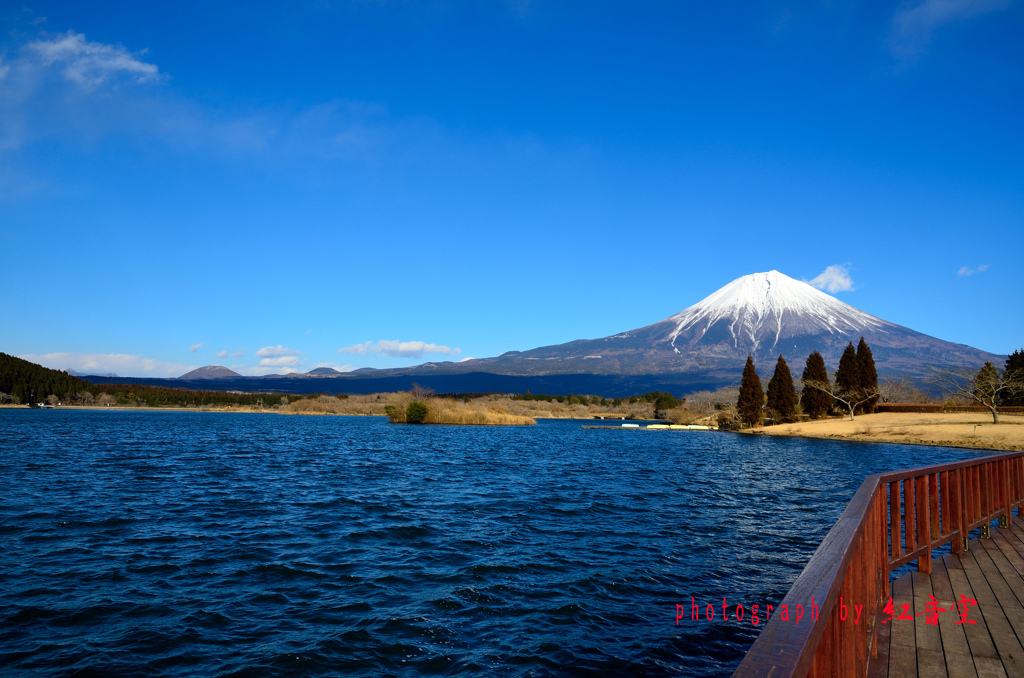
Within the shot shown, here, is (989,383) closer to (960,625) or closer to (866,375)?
(866,375)

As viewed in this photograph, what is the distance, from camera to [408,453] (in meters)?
36.2

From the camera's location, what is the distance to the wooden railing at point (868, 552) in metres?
2.10

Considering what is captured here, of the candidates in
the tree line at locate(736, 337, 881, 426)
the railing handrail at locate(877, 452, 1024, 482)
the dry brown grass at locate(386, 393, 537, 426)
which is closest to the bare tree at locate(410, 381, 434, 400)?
the dry brown grass at locate(386, 393, 537, 426)

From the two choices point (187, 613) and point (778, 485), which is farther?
point (778, 485)

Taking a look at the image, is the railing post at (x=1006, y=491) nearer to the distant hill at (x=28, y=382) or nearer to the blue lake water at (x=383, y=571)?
the blue lake water at (x=383, y=571)

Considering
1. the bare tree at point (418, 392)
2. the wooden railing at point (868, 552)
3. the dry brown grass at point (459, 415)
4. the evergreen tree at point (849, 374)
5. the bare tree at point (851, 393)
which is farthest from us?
the bare tree at point (418, 392)

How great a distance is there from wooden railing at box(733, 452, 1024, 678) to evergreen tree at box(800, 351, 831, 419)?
7343cm

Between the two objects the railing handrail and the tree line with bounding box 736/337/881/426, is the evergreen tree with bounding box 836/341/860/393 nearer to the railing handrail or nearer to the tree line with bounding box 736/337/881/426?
the tree line with bounding box 736/337/881/426

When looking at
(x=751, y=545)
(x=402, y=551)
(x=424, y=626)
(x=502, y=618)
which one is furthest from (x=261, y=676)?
(x=751, y=545)

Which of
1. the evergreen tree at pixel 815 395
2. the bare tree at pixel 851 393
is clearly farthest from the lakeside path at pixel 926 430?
the evergreen tree at pixel 815 395

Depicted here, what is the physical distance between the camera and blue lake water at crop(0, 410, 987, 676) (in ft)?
24.1

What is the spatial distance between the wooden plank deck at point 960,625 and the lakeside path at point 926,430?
4114 cm

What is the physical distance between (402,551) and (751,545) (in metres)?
7.79

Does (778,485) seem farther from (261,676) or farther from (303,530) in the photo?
(261,676)
